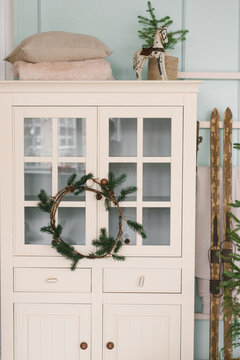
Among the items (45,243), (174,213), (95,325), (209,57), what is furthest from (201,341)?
(209,57)

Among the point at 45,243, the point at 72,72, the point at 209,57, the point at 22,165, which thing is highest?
the point at 209,57

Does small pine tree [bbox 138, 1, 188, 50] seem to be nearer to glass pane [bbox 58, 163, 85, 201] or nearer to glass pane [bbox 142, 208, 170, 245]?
glass pane [bbox 58, 163, 85, 201]

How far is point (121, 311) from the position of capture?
84.2 inches

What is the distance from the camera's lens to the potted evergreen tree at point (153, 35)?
2.25 m

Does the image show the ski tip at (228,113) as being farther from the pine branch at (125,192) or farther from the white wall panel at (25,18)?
the white wall panel at (25,18)

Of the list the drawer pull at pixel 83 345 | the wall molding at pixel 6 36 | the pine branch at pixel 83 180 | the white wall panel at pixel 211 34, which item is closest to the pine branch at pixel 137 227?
the pine branch at pixel 83 180

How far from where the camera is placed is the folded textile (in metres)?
2.12

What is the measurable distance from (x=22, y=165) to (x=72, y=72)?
0.56 m

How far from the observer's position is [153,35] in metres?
2.42

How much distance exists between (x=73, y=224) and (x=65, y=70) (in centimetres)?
82

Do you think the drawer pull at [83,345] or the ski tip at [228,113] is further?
the ski tip at [228,113]

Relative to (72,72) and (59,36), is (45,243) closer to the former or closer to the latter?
(72,72)

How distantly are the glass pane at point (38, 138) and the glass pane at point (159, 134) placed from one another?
0.51m

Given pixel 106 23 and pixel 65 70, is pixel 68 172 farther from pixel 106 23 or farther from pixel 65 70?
pixel 106 23
